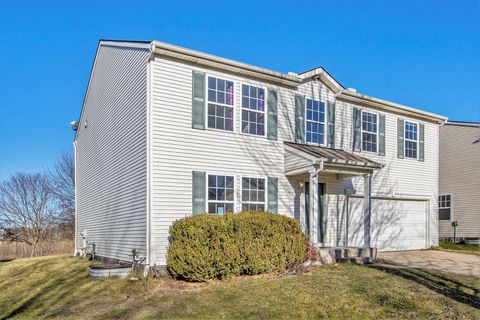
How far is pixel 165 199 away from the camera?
10.2m

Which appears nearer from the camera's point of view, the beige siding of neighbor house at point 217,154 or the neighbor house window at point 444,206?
the beige siding of neighbor house at point 217,154

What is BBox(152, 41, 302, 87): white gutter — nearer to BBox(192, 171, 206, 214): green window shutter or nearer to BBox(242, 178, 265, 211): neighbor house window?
BBox(192, 171, 206, 214): green window shutter

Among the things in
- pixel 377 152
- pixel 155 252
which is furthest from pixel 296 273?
pixel 377 152

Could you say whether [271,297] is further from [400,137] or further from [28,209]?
[28,209]

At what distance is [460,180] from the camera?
20188 millimetres

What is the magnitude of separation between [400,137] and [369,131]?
1625mm

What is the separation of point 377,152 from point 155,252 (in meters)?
9.32

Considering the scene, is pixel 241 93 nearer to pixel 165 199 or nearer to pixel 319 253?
pixel 165 199

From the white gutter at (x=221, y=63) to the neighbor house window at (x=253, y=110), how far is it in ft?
1.50

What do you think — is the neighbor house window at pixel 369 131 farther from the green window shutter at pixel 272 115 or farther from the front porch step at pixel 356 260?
the front porch step at pixel 356 260

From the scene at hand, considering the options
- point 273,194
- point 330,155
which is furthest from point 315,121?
point 273,194

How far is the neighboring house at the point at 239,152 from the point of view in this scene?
10.5m

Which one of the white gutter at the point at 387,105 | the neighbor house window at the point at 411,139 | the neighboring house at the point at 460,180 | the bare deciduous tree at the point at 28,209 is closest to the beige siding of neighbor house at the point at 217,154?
the white gutter at the point at 387,105

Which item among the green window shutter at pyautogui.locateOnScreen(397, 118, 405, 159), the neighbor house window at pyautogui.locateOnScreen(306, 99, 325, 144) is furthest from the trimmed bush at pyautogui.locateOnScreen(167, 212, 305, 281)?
the green window shutter at pyautogui.locateOnScreen(397, 118, 405, 159)
